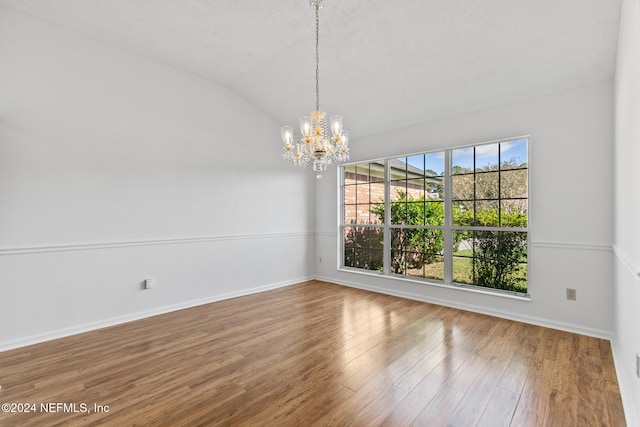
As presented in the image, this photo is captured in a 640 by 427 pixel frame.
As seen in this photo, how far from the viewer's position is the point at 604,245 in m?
3.05

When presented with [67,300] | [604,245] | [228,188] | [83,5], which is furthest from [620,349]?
[83,5]

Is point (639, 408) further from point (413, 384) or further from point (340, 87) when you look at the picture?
point (340, 87)

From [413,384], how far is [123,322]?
323 cm

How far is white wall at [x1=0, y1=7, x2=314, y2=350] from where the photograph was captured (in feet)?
9.64

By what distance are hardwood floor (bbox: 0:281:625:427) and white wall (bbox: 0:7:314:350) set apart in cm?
52

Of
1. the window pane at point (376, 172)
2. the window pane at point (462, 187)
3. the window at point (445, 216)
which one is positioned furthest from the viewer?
the window pane at point (376, 172)

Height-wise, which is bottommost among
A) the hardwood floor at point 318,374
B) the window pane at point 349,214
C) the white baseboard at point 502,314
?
the hardwood floor at point 318,374

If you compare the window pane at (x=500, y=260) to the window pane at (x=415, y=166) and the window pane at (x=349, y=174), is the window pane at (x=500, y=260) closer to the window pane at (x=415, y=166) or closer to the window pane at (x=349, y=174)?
the window pane at (x=415, y=166)

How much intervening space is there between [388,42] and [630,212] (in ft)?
8.23

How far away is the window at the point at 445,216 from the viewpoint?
12.2 ft

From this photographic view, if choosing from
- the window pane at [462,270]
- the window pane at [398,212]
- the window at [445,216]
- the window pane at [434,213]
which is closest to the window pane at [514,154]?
the window at [445,216]

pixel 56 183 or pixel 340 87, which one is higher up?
pixel 340 87

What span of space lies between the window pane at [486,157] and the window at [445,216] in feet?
0.04

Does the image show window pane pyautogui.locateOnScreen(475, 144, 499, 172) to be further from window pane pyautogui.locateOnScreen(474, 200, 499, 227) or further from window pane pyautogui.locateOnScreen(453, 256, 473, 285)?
window pane pyautogui.locateOnScreen(453, 256, 473, 285)
